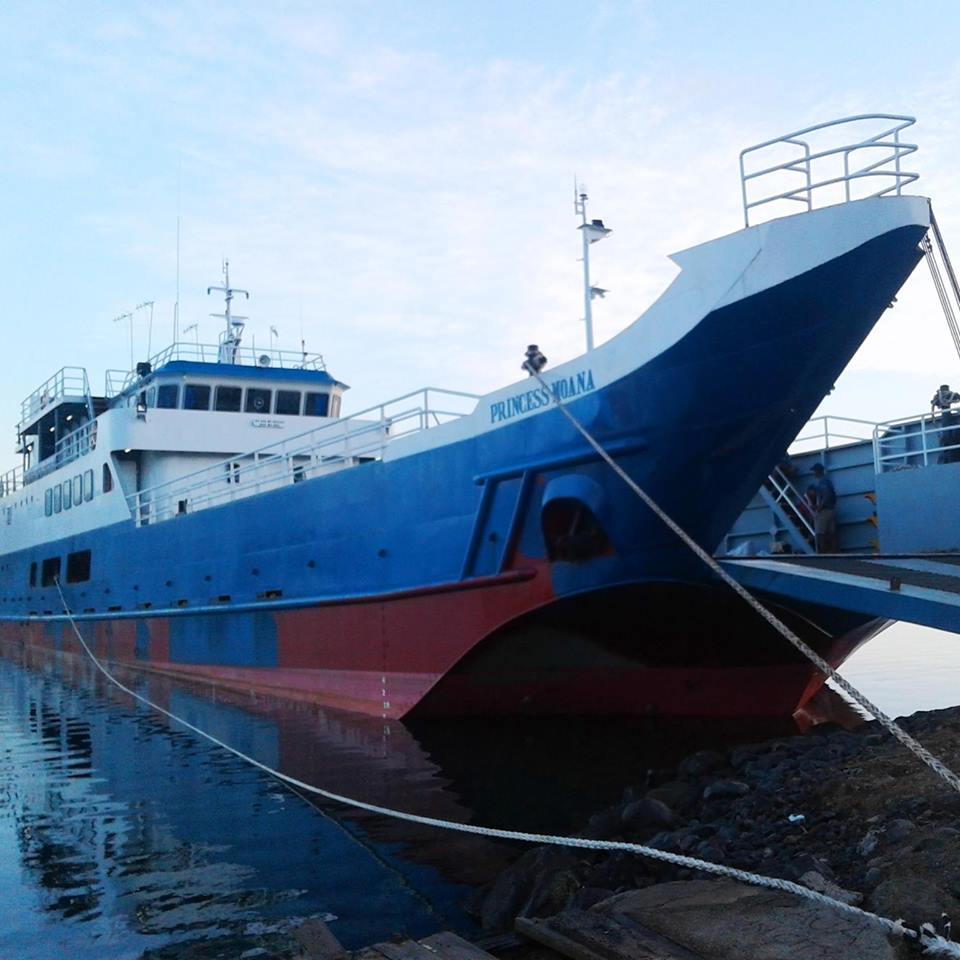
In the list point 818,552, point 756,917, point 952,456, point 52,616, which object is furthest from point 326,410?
point 756,917

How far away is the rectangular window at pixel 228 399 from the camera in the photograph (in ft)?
53.6

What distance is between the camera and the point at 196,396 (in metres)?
16.2

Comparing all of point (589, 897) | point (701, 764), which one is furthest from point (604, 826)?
point (701, 764)

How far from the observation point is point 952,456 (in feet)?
29.0

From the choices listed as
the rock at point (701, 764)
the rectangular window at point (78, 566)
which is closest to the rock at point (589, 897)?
the rock at point (701, 764)

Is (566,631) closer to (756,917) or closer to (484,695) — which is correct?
(484,695)

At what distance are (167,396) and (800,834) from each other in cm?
1354

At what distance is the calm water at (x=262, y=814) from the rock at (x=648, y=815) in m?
0.67

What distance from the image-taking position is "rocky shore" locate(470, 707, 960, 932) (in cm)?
361

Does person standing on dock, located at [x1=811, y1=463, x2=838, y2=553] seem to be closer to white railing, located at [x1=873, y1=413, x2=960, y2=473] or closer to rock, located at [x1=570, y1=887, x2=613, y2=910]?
white railing, located at [x1=873, y1=413, x2=960, y2=473]

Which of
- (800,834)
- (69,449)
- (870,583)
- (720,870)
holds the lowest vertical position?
(800,834)

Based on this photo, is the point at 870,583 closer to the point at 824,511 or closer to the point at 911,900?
the point at 824,511

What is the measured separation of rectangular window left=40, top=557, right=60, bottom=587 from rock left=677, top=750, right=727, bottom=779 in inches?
647

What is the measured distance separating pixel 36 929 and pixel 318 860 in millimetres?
1444
